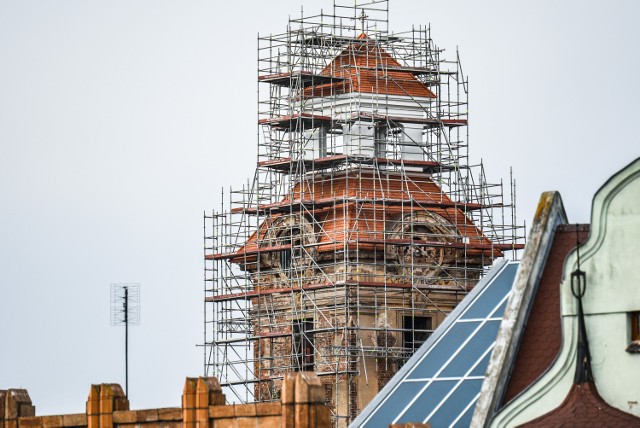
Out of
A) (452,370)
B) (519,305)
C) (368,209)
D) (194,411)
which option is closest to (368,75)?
(368,209)

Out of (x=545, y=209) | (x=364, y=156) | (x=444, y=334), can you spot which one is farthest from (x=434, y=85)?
(x=545, y=209)

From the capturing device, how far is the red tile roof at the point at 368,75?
97438 mm

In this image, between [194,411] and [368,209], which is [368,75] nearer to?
[368,209]

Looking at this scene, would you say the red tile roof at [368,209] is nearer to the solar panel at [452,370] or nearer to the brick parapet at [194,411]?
the brick parapet at [194,411]

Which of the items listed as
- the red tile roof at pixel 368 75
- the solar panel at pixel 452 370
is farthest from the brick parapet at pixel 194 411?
the red tile roof at pixel 368 75

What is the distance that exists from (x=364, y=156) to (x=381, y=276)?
15.5ft

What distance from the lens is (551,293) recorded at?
54.1 meters

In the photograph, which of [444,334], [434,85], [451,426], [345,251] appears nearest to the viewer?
[451,426]

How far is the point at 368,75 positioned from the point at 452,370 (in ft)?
124

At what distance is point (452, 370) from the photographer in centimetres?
6100

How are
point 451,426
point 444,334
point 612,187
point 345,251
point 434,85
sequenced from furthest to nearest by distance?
point 434,85, point 345,251, point 444,334, point 451,426, point 612,187

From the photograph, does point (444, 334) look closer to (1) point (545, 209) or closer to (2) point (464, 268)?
(1) point (545, 209)

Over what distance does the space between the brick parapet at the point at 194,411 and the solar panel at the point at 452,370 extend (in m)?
2.30

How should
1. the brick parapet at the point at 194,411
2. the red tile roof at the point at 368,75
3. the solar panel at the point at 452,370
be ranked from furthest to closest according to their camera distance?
1. the red tile roof at the point at 368,75
2. the solar panel at the point at 452,370
3. the brick parapet at the point at 194,411
